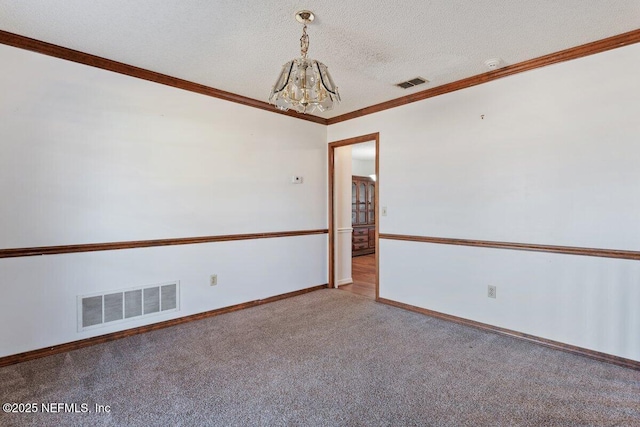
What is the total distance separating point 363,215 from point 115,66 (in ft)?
19.9

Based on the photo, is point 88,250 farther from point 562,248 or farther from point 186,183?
point 562,248

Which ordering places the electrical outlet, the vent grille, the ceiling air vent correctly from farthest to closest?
the ceiling air vent → the electrical outlet → the vent grille

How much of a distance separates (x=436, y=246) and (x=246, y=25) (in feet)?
9.10

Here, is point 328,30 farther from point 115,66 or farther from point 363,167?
point 363,167

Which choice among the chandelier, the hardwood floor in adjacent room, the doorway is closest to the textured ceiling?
the chandelier

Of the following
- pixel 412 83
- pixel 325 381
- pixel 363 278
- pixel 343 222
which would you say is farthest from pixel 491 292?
pixel 363 278

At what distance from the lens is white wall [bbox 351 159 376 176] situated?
28.1 ft

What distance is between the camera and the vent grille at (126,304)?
2.80m

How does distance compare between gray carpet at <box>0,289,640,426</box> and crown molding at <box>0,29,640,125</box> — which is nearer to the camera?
gray carpet at <box>0,289,640,426</box>

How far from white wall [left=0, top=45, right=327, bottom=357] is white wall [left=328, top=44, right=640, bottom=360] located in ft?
5.40

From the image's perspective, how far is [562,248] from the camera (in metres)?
2.73

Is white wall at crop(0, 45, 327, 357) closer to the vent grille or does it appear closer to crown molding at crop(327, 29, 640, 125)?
the vent grille

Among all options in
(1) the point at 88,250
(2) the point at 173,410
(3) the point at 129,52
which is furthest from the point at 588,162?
(1) the point at 88,250

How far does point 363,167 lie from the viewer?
8742 mm
